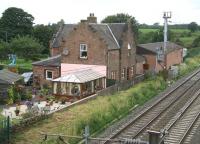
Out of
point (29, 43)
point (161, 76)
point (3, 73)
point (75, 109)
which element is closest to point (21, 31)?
point (29, 43)

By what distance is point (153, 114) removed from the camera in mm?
29516

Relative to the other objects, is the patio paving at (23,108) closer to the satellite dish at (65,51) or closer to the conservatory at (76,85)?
the conservatory at (76,85)

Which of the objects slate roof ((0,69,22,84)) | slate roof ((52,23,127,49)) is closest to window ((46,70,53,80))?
slate roof ((52,23,127,49))

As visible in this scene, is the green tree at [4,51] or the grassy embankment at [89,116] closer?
the grassy embankment at [89,116]

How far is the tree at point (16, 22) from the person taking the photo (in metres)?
91.4

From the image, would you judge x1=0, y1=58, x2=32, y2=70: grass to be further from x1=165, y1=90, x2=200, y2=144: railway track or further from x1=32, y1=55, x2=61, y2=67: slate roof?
x1=165, y1=90, x2=200, y2=144: railway track

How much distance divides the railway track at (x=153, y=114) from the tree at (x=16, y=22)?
53.8 metres

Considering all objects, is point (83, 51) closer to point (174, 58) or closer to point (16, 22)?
point (174, 58)

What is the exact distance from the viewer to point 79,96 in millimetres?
35406

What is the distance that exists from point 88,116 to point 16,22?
70299mm

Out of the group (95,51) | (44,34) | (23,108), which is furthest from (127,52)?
(44,34)

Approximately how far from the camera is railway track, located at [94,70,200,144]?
2377 centimetres

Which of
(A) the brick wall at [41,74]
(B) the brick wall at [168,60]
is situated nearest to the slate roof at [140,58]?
(B) the brick wall at [168,60]

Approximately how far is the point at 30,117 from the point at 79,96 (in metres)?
10.7
